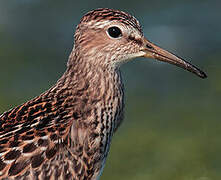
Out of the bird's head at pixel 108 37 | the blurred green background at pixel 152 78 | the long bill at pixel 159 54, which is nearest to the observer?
the bird's head at pixel 108 37

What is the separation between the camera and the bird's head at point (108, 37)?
23.1 feet

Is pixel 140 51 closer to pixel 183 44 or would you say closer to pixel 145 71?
pixel 145 71

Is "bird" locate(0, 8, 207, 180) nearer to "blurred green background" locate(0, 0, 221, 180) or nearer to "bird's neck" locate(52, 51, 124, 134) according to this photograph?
"bird's neck" locate(52, 51, 124, 134)

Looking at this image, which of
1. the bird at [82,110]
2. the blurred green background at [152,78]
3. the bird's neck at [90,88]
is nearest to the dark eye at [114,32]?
the bird at [82,110]

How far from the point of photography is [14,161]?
6.20 metres

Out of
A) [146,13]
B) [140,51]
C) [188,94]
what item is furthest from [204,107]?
[140,51]

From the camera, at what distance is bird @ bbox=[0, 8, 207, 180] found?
6383mm

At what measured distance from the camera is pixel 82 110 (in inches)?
279

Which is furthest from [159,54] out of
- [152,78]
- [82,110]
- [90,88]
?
[152,78]

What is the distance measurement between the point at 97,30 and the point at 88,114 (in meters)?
1.03

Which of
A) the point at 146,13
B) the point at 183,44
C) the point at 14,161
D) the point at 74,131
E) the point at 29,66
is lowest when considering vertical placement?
the point at 14,161

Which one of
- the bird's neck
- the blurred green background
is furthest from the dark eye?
the blurred green background

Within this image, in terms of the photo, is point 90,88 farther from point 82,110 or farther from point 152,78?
point 152,78

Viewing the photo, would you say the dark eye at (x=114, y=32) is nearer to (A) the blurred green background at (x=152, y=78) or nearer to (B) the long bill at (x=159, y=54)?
(B) the long bill at (x=159, y=54)
